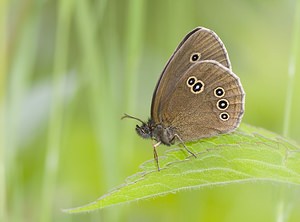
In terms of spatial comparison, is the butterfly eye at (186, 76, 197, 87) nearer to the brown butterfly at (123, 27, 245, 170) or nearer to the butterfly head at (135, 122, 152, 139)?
the brown butterfly at (123, 27, 245, 170)

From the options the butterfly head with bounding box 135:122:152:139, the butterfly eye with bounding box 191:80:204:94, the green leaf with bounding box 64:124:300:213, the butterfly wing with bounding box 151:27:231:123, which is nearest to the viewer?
the green leaf with bounding box 64:124:300:213

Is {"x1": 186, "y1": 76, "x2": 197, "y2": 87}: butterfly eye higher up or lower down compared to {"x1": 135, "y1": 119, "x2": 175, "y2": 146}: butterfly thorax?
higher up

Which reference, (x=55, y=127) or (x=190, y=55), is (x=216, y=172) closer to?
(x=190, y=55)

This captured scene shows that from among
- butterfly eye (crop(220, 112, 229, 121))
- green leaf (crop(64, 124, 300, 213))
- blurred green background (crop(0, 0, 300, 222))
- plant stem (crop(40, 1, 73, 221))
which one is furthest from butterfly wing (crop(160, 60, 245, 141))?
green leaf (crop(64, 124, 300, 213))

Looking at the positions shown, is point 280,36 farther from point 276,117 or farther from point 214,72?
point 214,72

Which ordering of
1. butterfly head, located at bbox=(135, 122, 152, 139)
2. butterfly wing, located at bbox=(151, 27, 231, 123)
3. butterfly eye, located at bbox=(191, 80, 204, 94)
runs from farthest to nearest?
butterfly head, located at bbox=(135, 122, 152, 139), butterfly eye, located at bbox=(191, 80, 204, 94), butterfly wing, located at bbox=(151, 27, 231, 123)

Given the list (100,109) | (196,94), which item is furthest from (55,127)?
(196,94)

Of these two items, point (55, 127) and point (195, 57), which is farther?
point (55, 127)

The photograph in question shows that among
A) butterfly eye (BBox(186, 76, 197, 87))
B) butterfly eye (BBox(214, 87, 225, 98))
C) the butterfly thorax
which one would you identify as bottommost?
the butterfly thorax
